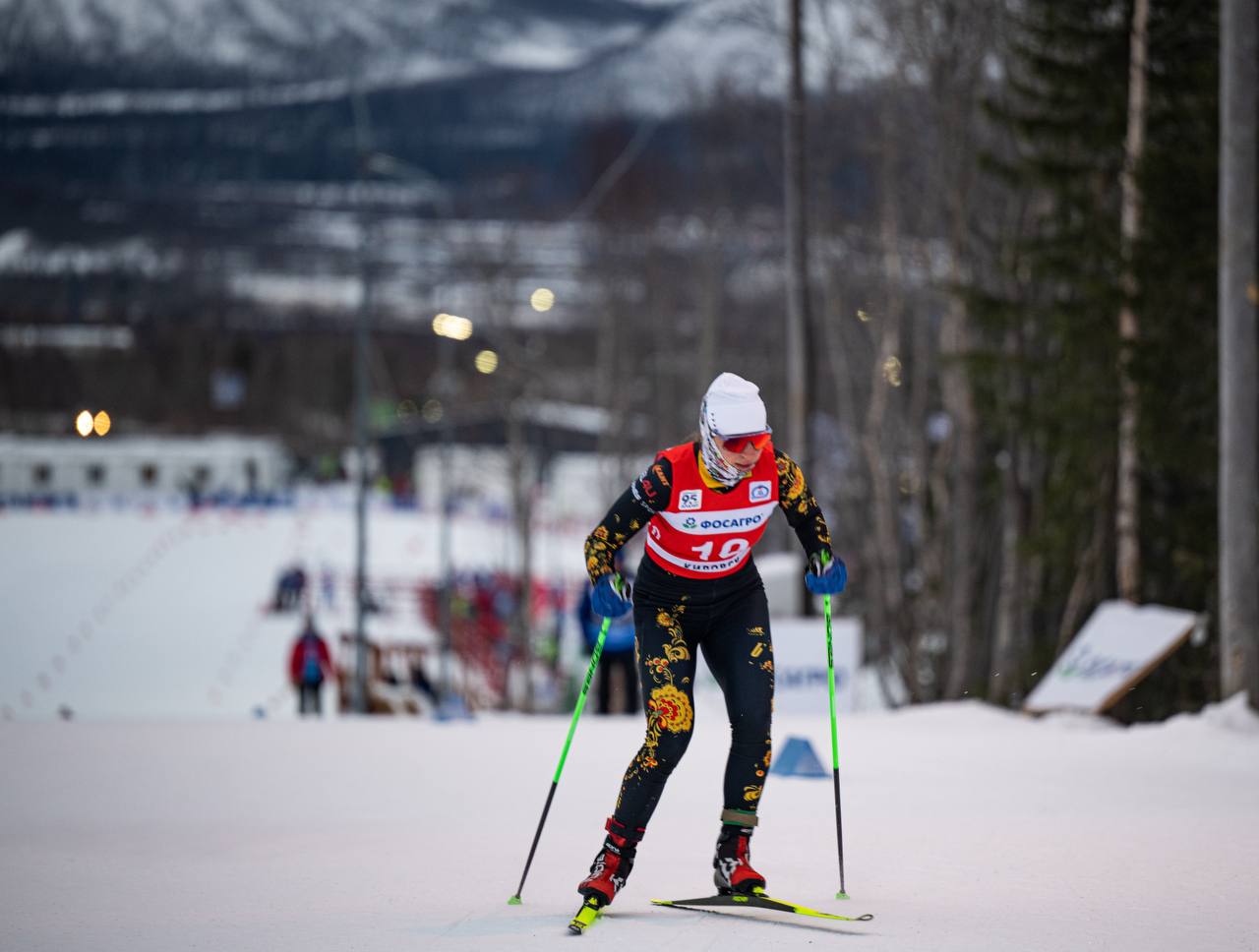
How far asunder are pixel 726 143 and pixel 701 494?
29.7 metres

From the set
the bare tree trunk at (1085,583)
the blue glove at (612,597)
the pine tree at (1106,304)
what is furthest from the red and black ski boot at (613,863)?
the bare tree trunk at (1085,583)

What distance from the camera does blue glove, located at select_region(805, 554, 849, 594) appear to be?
578cm

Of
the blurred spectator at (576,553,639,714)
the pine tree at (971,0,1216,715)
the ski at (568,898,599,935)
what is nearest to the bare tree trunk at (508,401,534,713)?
the pine tree at (971,0,1216,715)

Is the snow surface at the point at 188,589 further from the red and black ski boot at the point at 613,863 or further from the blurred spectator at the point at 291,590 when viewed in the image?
the red and black ski boot at the point at 613,863

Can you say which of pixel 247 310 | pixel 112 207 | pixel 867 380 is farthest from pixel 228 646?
pixel 112 207

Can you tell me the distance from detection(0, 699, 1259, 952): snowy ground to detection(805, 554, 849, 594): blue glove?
115cm

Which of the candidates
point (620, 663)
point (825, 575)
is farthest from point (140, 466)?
point (825, 575)

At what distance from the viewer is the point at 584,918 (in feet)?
16.9

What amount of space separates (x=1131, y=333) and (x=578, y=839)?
10.4 metres

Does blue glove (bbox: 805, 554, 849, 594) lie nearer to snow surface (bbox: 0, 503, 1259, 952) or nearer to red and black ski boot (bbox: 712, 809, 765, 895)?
red and black ski boot (bbox: 712, 809, 765, 895)

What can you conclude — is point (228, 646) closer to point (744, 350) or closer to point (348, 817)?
point (744, 350)

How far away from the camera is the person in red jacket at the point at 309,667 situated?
66.0 feet

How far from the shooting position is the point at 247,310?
4547 inches

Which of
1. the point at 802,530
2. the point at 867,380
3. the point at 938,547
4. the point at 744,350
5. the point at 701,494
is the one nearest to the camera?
the point at 701,494
